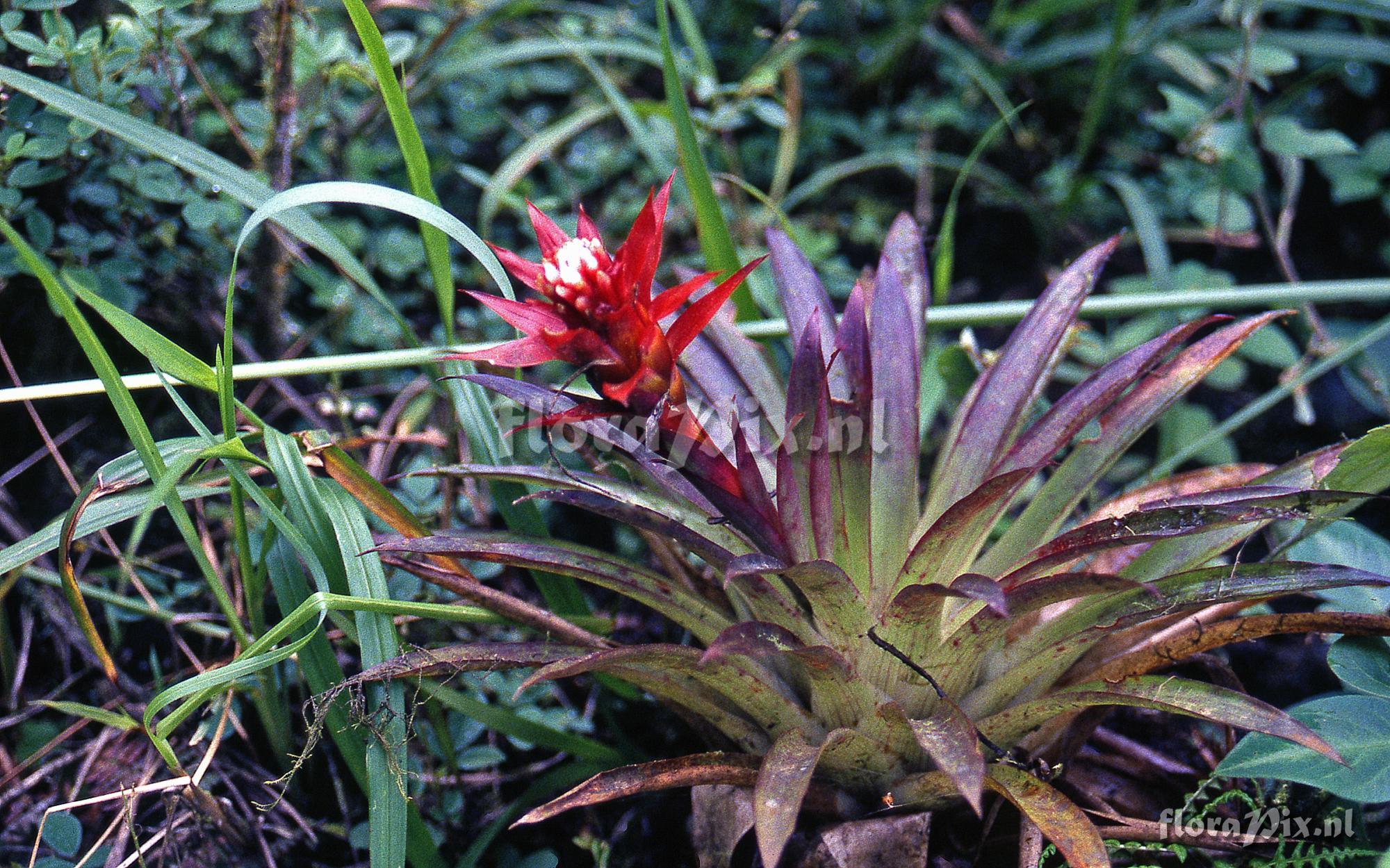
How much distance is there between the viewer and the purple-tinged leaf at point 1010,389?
140 cm

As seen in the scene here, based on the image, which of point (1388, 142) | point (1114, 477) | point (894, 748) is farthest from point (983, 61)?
point (894, 748)

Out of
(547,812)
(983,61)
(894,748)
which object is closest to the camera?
(547,812)

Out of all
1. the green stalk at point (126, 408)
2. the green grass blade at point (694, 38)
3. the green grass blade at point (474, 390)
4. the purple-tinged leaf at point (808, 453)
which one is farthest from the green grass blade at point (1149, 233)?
the green stalk at point (126, 408)

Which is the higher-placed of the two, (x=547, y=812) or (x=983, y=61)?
(x=983, y=61)

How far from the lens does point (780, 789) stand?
1091 mm

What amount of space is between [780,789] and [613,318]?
0.59m

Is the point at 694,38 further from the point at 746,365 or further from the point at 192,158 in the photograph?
the point at 192,158

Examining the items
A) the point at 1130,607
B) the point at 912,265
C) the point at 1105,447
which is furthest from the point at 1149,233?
the point at 1130,607

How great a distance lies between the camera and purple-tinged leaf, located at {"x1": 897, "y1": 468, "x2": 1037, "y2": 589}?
3.80 feet

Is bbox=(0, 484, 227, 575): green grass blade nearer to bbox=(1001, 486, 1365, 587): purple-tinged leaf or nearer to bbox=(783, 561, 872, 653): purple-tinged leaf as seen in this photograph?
bbox=(783, 561, 872, 653): purple-tinged leaf

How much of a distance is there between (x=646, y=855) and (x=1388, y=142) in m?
2.46

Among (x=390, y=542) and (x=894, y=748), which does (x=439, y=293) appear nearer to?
(x=390, y=542)

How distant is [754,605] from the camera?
1300 mm

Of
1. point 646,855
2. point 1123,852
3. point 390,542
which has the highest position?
point 390,542
